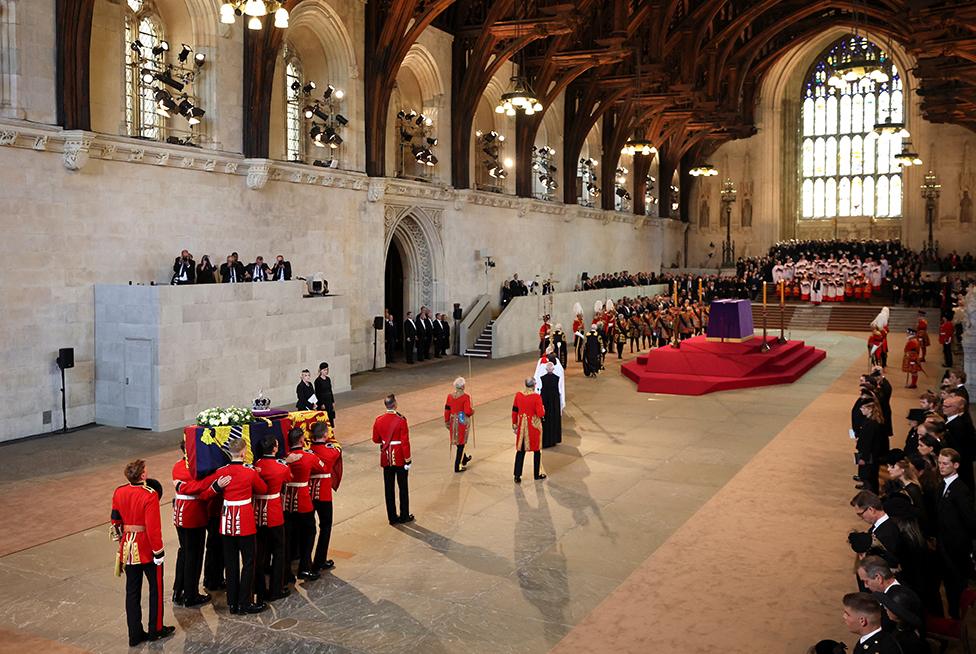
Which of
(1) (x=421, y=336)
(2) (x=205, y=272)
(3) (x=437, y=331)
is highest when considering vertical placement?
(2) (x=205, y=272)

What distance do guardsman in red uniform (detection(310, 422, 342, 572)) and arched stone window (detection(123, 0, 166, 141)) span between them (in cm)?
1036

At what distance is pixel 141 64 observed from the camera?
51.5 ft

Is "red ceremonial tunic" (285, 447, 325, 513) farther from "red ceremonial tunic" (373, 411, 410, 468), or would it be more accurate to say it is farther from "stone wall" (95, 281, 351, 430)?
"stone wall" (95, 281, 351, 430)

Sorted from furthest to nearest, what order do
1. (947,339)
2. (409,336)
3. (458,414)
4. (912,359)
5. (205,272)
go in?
1. (409,336)
2. (947,339)
3. (912,359)
4. (205,272)
5. (458,414)

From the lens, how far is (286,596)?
6898 millimetres

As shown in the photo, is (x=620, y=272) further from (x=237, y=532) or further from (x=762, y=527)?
(x=237, y=532)

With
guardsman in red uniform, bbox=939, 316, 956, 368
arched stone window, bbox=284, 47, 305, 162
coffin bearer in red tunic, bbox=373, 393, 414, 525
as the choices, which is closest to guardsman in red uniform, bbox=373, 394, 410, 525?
coffin bearer in red tunic, bbox=373, 393, 414, 525

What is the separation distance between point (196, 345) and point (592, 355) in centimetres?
937

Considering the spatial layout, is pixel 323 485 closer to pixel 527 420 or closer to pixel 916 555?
pixel 527 420

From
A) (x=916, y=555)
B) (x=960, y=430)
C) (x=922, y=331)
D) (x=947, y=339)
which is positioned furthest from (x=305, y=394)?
(x=947, y=339)

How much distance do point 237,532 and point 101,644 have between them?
1.20 metres

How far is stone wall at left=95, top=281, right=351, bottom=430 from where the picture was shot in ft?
44.3

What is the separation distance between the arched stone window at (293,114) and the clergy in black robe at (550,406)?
402 inches

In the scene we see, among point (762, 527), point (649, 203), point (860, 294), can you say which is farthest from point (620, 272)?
point (762, 527)
